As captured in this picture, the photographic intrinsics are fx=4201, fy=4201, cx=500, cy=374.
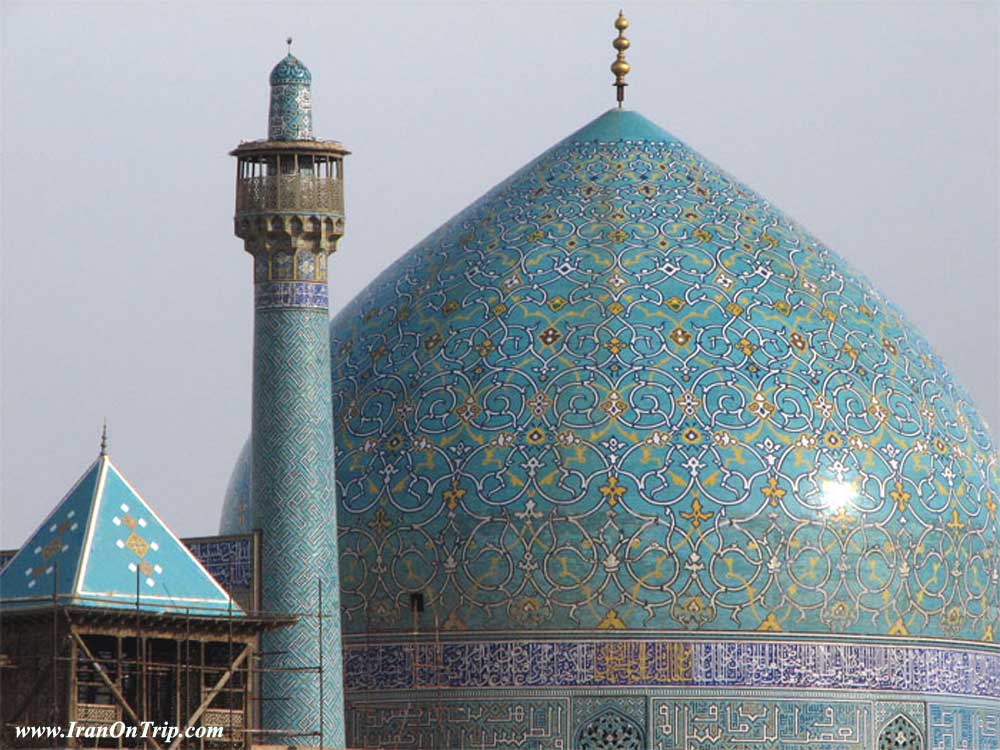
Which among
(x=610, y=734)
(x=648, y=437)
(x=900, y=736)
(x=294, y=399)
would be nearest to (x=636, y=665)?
(x=610, y=734)

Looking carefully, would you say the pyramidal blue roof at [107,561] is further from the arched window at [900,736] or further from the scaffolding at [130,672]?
the arched window at [900,736]

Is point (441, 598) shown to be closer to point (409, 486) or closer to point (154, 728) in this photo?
point (409, 486)

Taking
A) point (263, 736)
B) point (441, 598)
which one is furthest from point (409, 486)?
point (263, 736)

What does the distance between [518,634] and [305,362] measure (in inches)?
86.8

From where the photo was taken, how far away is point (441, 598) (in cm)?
2603

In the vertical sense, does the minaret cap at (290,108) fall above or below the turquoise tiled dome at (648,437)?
above

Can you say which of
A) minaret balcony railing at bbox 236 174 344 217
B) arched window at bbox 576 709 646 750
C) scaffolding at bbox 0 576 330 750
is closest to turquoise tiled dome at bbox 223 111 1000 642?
arched window at bbox 576 709 646 750

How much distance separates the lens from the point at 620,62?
92.8ft

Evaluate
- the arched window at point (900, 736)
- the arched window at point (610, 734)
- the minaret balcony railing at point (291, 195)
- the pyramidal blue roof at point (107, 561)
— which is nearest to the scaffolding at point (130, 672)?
the pyramidal blue roof at point (107, 561)

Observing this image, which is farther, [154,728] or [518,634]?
[518,634]

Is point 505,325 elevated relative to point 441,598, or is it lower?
elevated

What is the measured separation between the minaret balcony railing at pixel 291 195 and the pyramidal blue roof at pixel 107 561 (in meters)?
2.09

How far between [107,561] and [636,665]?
3687 mm

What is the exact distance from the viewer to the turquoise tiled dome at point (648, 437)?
25.8 m
